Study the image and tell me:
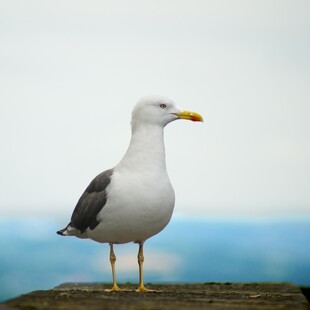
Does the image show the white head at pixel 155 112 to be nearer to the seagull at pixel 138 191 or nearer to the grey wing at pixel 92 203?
the seagull at pixel 138 191

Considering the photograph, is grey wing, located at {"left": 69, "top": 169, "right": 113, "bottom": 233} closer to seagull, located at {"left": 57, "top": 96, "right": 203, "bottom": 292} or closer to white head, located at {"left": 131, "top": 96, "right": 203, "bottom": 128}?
seagull, located at {"left": 57, "top": 96, "right": 203, "bottom": 292}

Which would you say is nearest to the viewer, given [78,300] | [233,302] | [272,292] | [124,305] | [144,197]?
[124,305]

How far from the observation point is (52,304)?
7.49 m

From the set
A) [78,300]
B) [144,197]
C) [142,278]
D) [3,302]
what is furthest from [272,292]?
[3,302]

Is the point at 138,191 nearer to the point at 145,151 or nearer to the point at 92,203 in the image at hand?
the point at 145,151

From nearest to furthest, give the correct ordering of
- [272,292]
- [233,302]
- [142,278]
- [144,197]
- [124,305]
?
[124,305] → [233,302] → [144,197] → [142,278] → [272,292]

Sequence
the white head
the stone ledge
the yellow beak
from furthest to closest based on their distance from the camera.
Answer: the yellow beak < the white head < the stone ledge

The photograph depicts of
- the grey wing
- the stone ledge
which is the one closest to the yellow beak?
the grey wing

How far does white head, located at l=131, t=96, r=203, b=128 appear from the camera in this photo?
9852 mm

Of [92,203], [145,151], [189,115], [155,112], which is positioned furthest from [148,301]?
[189,115]

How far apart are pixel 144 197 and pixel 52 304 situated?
93.8 inches

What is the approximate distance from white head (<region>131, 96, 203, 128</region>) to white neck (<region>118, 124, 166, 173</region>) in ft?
0.26

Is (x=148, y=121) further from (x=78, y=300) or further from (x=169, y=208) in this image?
(x=78, y=300)

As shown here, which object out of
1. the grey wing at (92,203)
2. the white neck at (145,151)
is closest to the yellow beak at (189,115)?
the white neck at (145,151)
